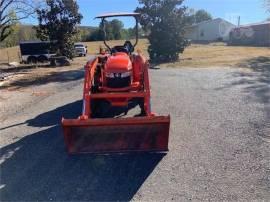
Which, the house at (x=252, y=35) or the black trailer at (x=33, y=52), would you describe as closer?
the black trailer at (x=33, y=52)

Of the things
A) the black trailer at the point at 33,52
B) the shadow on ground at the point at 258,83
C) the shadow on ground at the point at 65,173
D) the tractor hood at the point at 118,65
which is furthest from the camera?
the black trailer at the point at 33,52

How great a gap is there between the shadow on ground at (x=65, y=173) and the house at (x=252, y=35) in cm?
4189

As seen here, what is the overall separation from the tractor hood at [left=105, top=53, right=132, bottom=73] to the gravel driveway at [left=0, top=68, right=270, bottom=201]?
→ 1.57 m

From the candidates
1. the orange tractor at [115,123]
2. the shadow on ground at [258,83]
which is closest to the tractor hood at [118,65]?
the orange tractor at [115,123]

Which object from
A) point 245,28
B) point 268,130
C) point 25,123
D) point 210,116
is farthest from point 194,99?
point 245,28

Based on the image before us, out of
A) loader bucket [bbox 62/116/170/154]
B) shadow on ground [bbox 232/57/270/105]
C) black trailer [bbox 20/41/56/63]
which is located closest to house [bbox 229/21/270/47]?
black trailer [bbox 20/41/56/63]

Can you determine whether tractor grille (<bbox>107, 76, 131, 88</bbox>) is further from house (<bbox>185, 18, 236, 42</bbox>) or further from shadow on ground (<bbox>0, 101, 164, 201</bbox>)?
house (<bbox>185, 18, 236, 42</bbox>)

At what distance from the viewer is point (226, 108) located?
363 inches

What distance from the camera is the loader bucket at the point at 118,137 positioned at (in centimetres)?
580

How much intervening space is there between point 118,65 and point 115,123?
73.3 inches

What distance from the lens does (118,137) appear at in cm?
588

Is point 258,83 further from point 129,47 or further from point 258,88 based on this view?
point 129,47

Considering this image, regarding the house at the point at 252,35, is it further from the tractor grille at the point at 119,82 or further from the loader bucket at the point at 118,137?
the loader bucket at the point at 118,137

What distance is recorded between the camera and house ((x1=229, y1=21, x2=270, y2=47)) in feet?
152
